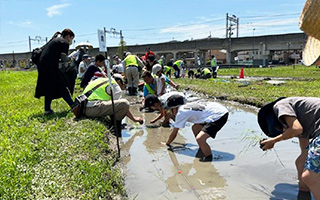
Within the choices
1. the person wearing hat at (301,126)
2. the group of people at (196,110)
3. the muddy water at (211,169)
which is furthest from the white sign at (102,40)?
the person wearing hat at (301,126)

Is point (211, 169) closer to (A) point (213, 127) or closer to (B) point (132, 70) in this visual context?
(A) point (213, 127)

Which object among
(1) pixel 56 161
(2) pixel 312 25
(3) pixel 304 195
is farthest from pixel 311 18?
(1) pixel 56 161

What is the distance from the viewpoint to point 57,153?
3.61 metres

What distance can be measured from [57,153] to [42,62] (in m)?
2.84

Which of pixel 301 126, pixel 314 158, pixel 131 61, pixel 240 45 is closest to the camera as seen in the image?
pixel 314 158

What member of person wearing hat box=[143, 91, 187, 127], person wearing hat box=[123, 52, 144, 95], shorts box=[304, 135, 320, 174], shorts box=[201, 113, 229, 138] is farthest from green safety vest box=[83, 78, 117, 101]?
person wearing hat box=[123, 52, 144, 95]

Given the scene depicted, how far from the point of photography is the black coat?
5.90 metres

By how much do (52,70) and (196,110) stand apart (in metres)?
2.99

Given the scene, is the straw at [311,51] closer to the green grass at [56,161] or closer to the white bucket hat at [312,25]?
the white bucket hat at [312,25]

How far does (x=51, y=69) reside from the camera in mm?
5930

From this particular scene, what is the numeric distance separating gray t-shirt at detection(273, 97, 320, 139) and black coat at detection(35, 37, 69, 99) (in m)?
4.34

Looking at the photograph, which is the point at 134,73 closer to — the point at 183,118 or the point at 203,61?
the point at 183,118

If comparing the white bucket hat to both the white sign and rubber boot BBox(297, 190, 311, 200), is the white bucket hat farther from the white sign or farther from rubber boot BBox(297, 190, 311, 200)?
the white sign

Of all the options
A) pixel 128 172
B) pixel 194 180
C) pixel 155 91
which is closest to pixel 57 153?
pixel 128 172
